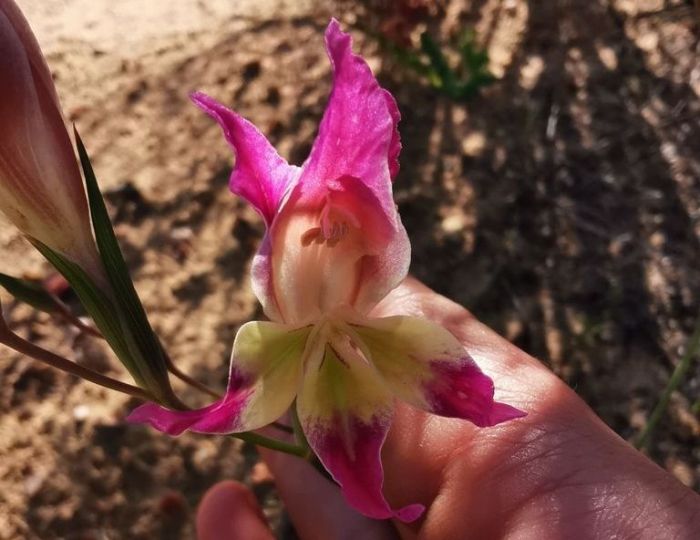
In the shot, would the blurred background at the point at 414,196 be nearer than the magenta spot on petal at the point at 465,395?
No

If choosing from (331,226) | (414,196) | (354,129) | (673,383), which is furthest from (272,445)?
(414,196)

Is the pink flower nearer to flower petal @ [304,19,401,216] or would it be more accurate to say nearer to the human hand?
flower petal @ [304,19,401,216]

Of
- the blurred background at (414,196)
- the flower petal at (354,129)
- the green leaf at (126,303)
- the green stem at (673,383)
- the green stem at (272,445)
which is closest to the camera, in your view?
the flower petal at (354,129)

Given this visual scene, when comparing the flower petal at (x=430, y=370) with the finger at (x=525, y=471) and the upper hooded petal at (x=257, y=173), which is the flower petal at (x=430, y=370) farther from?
the finger at (x=525, y=471)

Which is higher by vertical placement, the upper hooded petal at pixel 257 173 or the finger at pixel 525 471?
the upper hooded petal at pixel 257 173

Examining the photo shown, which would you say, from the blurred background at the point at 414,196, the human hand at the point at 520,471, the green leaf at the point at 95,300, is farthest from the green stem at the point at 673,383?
the green leaf at the point at 95,300

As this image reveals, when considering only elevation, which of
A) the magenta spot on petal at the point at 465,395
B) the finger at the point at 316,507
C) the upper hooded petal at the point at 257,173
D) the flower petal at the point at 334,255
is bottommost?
the finger at the point at 316,507

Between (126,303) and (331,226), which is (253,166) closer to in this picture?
(331,226)

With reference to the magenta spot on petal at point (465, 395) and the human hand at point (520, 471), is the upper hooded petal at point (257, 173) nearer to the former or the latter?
the magenta spot on petal at point (465, 395)

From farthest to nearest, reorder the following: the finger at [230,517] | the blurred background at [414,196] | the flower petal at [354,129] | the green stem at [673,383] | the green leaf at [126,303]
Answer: the blurred background at [414,196] → the finger at [230,517] → the green stem at [673,383] → the green leaf at [126,303] → the flower petal at [354,129]
